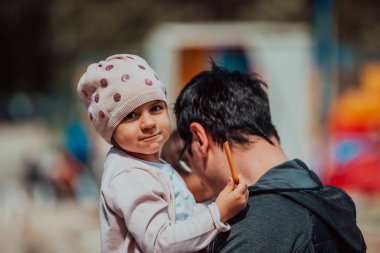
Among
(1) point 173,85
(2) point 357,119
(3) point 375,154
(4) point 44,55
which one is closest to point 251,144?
(3) point 375,154

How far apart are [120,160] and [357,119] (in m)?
11.1

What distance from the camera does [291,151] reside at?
11.7m

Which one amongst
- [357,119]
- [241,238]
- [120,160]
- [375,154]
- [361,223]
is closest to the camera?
[241,238]

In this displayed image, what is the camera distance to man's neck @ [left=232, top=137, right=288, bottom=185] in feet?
7.41

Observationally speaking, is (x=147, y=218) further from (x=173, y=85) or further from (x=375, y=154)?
(x=173, y=85)

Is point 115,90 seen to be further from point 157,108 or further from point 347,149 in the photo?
point 347,149

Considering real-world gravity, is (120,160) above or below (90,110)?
below

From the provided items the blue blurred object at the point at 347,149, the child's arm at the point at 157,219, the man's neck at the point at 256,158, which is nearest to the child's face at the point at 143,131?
the child's arm at the point at 157,219

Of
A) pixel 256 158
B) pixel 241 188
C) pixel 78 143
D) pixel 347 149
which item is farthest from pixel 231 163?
pixel 78 143

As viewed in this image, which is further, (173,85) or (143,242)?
(173,85)

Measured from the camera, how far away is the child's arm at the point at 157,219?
198cm

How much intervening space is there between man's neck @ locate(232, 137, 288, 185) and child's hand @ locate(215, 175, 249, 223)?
0.26 m

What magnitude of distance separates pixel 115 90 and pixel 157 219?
40cm

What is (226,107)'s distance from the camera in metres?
2.23
